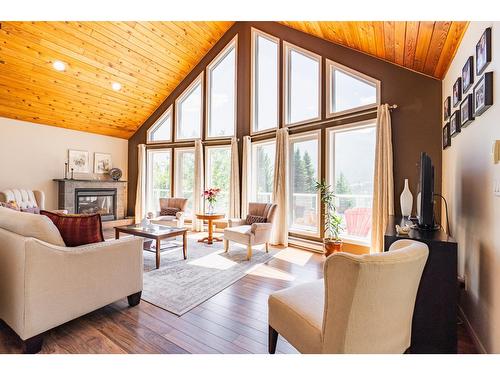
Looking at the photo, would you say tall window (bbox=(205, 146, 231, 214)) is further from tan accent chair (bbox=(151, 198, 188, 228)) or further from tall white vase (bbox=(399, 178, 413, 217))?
tall white vase (bbox=(399, 178, 413, 217))

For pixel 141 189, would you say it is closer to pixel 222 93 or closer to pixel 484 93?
pixel 222 93

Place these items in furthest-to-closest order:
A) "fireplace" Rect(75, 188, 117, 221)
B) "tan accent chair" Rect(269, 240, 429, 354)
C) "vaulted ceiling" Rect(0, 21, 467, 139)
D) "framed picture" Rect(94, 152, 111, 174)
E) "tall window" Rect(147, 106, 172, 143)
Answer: "tall window" Rect(147, 106, 172, 143) → "framed picture" Rect(94, 152, 111, 174) → "fireplace" Rect(75, 188, 117, 221) → "vaulted ceiling" Rect(0, 21, 467, 139) → "tan accent chair" Rect(269, 240, 429, 354)

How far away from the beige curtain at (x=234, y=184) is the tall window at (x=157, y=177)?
2.22 metres

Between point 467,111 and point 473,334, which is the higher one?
point 467,111

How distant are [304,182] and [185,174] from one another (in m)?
3.44

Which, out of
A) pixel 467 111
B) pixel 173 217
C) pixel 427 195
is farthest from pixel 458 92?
pixel 173 217

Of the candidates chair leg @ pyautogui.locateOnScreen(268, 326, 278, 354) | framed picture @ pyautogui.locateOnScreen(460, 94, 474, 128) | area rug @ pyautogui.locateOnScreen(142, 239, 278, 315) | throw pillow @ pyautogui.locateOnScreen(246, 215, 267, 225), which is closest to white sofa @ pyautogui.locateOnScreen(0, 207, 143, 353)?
area rug @ pyautogui.locateOnScreen(142, 239, 278, 315)

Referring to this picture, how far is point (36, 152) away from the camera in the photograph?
19.0 feet

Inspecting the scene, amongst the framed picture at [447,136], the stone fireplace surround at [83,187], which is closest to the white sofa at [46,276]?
the framed picture at [447,136]

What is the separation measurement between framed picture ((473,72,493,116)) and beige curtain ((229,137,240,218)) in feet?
14.4

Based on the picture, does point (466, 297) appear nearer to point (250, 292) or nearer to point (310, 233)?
point (250, 292)

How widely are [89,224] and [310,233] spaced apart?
3672 mm

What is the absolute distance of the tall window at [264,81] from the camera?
5453 mm

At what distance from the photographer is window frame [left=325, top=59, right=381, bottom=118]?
156 inches
